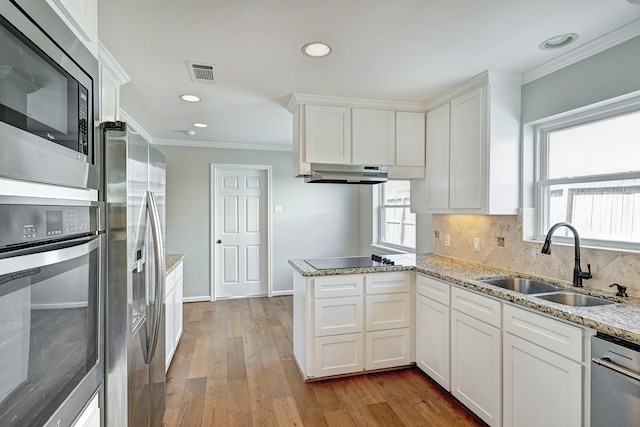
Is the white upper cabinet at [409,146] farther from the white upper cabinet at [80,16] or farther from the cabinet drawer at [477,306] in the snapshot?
the white upper cabinet at [80,16]

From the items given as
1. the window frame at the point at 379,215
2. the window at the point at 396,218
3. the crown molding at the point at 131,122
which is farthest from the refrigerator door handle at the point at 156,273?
the window frame at the point at 379,215

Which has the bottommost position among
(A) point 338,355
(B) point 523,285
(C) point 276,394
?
(C) point 276,394

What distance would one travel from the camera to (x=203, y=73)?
8.18 ft

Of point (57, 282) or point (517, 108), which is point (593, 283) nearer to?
point (517, 108)

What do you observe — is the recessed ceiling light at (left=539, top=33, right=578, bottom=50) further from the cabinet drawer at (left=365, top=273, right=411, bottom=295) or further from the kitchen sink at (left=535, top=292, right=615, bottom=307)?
the cabinet drawer at (left=365, top=273, right=411, bottom=295)

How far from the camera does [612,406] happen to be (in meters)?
1.43

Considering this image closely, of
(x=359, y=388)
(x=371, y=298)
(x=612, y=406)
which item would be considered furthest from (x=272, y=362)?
(x=612, y=406)

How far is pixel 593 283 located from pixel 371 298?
1.51 m

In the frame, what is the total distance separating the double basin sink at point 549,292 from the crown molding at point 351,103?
1.74 metres

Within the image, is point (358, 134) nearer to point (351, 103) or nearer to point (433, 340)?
point (351, 103)

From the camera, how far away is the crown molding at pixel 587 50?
1.91 meters

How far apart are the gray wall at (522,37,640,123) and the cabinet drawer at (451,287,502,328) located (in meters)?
1.41

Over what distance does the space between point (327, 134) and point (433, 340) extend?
1950 mm

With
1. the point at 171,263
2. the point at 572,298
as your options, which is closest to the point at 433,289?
the point at 572,298
